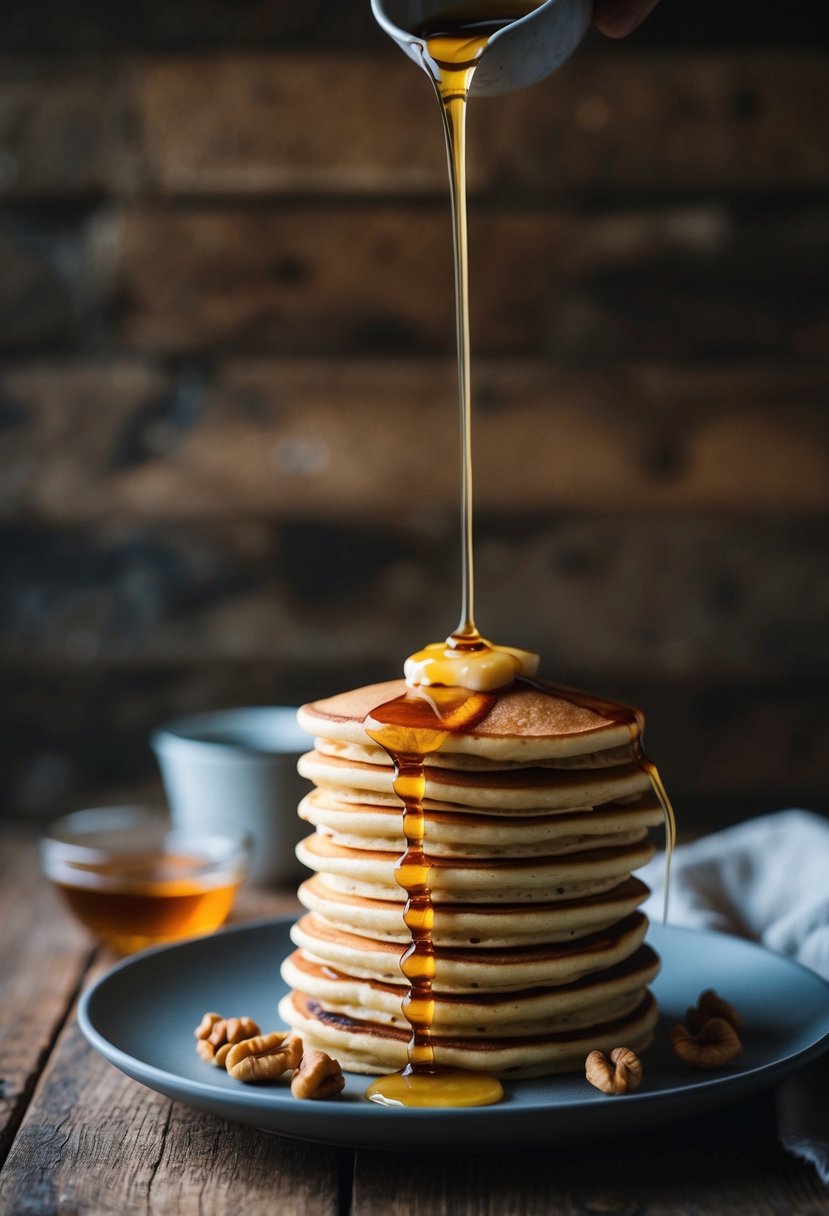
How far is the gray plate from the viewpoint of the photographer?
2.68 feet

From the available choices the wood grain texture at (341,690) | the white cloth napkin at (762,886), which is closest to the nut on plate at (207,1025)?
the white cloth napkin at (762,886)

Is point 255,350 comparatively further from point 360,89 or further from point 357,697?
point 357,697

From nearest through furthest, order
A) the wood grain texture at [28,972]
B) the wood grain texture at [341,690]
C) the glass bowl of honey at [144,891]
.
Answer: the wood grain texture at [28,972], the glass bowl of honey at [144,891], the wood grain texture at [341,690]

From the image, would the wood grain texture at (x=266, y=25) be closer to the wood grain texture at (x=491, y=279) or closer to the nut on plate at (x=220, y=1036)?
the wood grain texture at (x=491, y=279)

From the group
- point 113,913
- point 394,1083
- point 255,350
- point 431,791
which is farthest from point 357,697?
point 255,350

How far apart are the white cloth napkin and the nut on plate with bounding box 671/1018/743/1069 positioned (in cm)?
32

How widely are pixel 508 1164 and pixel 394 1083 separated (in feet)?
0.33

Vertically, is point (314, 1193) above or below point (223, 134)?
below

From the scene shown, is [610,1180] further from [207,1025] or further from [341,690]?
[341,690]

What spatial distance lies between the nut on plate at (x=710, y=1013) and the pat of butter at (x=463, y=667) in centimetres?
28

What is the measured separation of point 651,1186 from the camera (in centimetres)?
86

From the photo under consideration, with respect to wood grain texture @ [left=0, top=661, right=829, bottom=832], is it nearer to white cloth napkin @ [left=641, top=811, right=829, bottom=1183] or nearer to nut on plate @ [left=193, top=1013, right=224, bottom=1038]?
white cloth napkin @ [left=641, top=811, right=829, bottom=1183]

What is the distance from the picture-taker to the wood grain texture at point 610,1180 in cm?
83

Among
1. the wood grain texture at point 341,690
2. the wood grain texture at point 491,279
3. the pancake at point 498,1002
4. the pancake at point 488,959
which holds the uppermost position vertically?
the wood grain texture at point 491,279
